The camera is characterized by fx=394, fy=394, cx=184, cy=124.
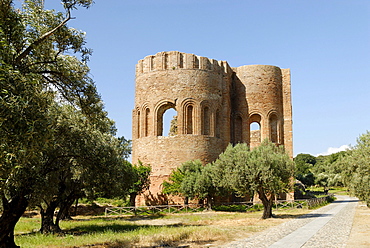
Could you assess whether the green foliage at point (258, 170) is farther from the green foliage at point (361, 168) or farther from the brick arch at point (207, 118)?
the brick arch at point (207, 118)

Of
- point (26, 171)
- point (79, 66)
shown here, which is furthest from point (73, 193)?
point (79, 66)

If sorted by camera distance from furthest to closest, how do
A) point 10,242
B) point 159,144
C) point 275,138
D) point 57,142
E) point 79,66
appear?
point 275,138, point 159,144, point 57,142, point 10,242, point 79,66

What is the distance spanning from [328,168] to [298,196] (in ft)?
90.6

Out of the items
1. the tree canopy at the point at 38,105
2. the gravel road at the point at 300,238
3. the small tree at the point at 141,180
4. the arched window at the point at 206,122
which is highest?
the arched window at the point at 206,122

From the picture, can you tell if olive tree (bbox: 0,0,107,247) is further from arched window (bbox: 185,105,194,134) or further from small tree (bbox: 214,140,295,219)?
arched window (bbox: 185,105,194,134)

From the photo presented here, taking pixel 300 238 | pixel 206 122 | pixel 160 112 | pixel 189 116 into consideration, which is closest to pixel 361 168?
pixel 300 238

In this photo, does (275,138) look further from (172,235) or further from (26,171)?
(26,171)

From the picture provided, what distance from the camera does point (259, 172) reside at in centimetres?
1959

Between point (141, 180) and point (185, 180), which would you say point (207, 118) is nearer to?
point (185, 180)

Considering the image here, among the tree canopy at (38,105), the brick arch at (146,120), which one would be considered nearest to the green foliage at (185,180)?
the brick arch at (146,120)

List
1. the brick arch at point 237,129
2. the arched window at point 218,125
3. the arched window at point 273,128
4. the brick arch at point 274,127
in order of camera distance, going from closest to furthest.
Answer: the arched window at point 218,125 < the brick arch at point 274,127 < the arched window at point 273,128 < the brick arch at point 237,129

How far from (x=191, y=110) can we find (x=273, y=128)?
811 centimetres

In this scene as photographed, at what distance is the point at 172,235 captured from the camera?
41.6 feet

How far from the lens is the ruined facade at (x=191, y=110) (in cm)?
3059
